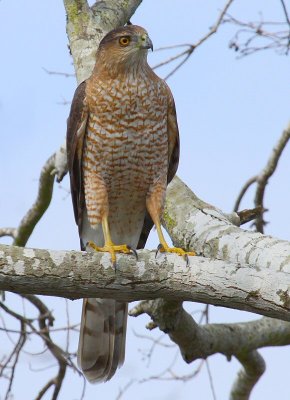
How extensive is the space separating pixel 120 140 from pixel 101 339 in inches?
58.2

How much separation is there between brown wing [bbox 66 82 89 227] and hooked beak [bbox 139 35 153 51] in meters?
0.47

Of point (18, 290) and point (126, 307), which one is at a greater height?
point (126, 307)

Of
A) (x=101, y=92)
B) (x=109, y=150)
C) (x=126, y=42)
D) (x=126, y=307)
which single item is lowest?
(x=126, y=307)

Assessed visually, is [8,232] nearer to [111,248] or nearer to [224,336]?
[224,336]

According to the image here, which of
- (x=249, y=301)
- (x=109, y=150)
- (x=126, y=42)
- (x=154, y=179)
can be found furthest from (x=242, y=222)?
(x=249, y=301)

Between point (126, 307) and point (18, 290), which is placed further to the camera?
point (126, 307)

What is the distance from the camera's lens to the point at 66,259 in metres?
3.28

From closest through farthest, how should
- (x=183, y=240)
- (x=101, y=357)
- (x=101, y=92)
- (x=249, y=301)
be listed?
(x=249, y=301) < (x=183, y=240) < (x=101, y=92) < (x=101, y=357)

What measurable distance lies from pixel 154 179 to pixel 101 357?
4.34 feet

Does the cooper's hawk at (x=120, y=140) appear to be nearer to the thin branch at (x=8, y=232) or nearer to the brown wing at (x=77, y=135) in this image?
the brown wing at (x=77, y=135)

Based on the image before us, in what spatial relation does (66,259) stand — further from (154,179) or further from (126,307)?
(126,307)

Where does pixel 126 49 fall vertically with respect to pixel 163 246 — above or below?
above

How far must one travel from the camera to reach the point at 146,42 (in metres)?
4.88

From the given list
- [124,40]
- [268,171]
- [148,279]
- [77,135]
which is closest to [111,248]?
[148,279]
